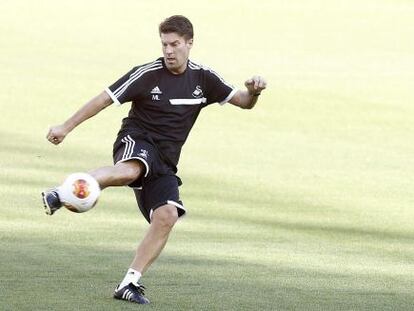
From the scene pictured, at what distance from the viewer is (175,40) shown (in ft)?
29.6

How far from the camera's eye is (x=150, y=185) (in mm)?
9070

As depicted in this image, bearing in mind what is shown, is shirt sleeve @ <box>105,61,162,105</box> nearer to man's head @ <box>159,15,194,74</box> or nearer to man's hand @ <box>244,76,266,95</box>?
man's head @ <box>159,15,194,74</box>

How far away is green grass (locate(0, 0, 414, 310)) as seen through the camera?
10016mm

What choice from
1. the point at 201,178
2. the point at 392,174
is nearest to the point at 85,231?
the point at 201,178

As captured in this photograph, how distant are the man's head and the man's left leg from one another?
0.95 meters

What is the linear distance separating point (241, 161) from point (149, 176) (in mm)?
10887

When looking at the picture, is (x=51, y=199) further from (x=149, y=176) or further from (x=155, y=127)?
(x=155, y=127)

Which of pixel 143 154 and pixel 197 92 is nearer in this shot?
pixel 143 154

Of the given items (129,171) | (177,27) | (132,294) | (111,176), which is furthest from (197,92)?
(132,294)

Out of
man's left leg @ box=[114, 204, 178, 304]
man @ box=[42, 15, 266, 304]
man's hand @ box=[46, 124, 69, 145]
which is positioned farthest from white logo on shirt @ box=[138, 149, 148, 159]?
man's hand @ box=[46, 124, 69, 145]

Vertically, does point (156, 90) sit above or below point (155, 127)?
above

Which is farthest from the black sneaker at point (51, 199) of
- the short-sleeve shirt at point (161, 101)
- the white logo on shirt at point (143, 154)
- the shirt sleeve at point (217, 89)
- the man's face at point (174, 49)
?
the shirt sleeve at point (217, 89)

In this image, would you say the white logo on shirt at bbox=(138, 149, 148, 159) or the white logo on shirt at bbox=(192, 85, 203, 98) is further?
the white logo on shirt at bbox=(192, 85, 203, 98)

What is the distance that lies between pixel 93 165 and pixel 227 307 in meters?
10.2
